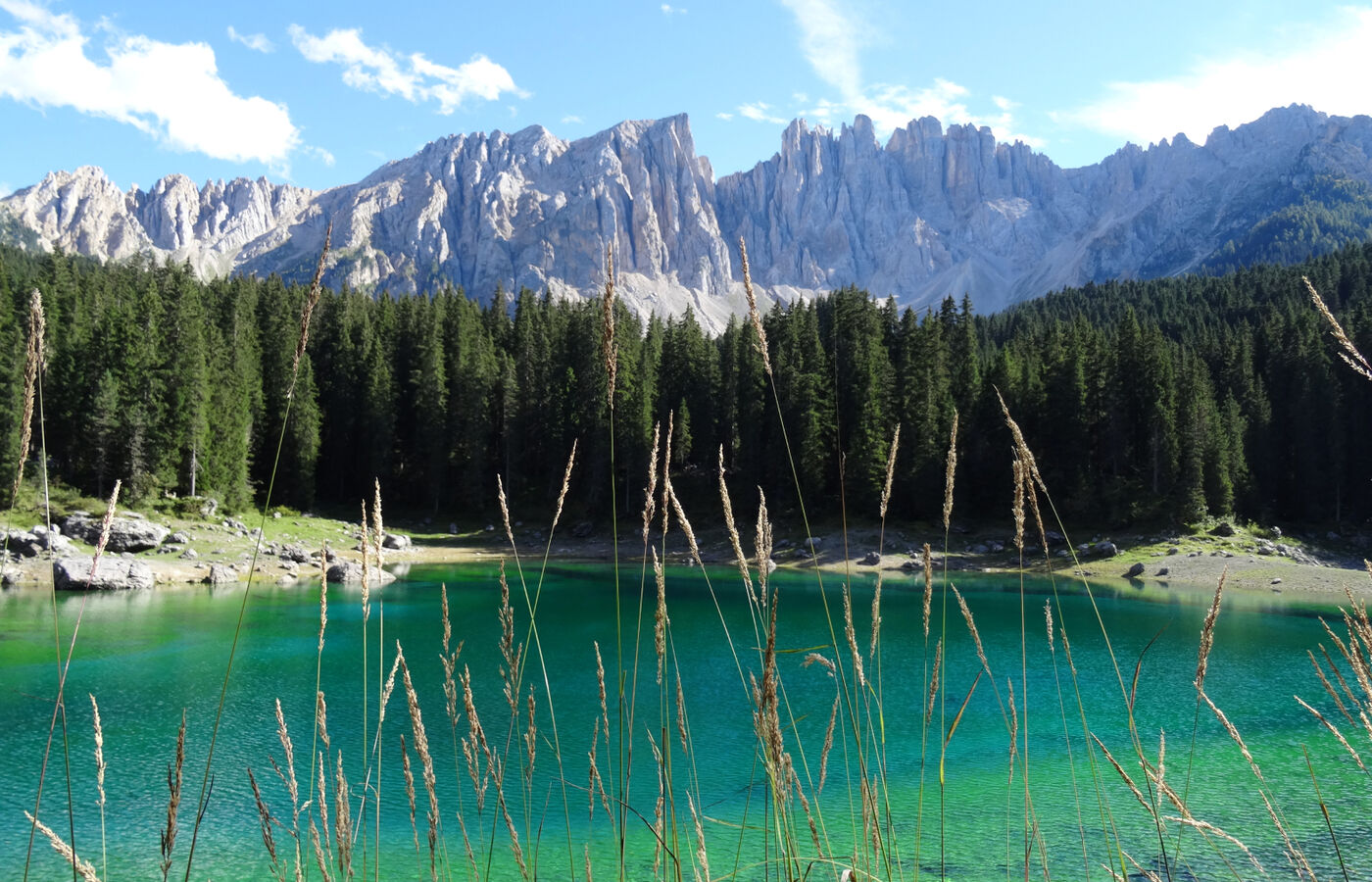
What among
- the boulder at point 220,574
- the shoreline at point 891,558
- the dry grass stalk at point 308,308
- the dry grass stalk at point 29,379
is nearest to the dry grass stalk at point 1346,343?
the dry grass stalk at point 308,308

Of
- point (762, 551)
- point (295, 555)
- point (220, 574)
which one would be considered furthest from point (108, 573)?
point (762, 551)

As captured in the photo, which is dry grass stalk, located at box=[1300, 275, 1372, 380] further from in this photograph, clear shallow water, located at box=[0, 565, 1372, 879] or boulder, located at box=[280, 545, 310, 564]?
boulder, located at box=[280, 545, 310, 564]

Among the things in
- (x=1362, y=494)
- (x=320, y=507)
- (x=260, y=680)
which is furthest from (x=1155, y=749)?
(x=320, y=507)

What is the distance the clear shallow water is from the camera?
9883 millimetres

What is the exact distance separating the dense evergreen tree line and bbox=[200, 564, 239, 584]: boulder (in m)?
9.20

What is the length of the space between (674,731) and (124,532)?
99.8 feet

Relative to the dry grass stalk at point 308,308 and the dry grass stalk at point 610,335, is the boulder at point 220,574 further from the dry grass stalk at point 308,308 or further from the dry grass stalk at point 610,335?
the dry grass stalk at point 610,335

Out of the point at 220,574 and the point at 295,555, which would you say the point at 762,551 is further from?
the point at 295,555

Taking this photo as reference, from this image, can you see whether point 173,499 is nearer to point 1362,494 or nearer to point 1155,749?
point 1155,749

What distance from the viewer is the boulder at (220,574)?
106ft

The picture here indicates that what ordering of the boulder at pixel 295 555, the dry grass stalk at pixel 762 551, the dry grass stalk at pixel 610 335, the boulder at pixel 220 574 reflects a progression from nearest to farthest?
the dry grass stalk at pixel 610 335 < the dry grass stalk at pixel 762 551 < the boulder at pixel 220 574 < the boulder at pixel 295 555

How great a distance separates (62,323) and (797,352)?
41.6 m

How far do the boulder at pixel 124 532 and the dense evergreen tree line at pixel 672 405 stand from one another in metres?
4.98

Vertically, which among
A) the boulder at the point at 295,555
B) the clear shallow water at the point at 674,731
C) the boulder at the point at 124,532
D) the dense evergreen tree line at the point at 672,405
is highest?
the dense evergreen tree line at the point at 672,405
